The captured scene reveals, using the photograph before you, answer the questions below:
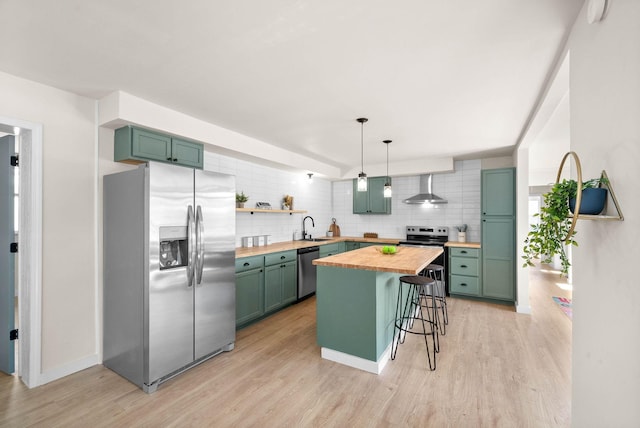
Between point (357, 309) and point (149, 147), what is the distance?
8.41 feet

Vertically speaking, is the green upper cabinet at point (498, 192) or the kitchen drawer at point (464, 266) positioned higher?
the green upper cabinet at point (498, 192)

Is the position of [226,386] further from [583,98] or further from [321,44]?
[583,98]

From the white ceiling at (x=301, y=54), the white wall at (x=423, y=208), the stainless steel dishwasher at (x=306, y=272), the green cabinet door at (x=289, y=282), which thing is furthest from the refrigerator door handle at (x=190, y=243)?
the white wall at (x=423, y=208)

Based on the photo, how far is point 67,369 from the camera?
2650mm

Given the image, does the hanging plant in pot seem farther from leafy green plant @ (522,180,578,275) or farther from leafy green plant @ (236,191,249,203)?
leafy green plant @ (236,191,249,203)

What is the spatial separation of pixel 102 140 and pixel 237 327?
2500mm

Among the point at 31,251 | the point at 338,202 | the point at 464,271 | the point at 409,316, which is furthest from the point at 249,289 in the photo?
the point at 338,202

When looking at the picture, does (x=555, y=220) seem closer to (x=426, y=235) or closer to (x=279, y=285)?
(x=279, y=285)

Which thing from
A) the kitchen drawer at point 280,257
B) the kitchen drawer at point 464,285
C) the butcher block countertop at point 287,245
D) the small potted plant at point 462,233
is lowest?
the kitchen drawer at point 464,285

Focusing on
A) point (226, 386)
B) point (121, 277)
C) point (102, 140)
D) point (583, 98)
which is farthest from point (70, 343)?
point (583, 98)

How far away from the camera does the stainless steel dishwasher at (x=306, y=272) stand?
15.6 ft

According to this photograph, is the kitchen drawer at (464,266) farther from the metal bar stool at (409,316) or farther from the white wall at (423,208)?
the metal bar stool at (409,316)

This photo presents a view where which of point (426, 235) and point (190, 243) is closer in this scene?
point (190, 243)

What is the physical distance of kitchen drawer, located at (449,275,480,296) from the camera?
16.3 feet
